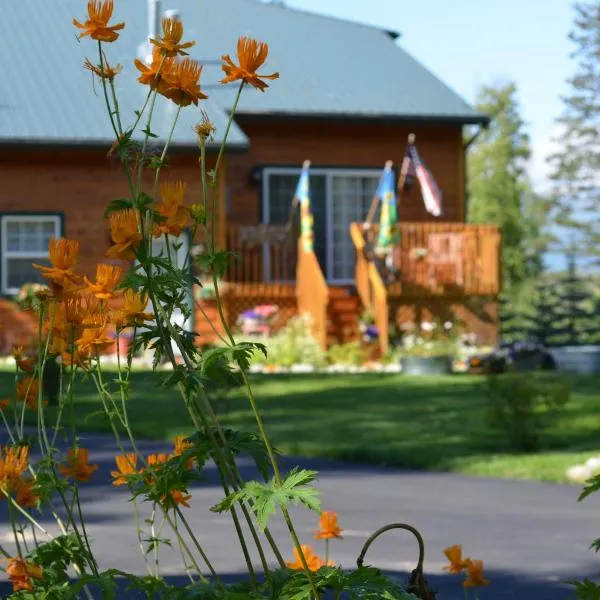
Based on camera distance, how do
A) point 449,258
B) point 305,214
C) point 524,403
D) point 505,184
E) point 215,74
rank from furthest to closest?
point 505,184
point 215,74
point 305,214
point 449,258
point 524,403

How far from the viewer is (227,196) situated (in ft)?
81.0

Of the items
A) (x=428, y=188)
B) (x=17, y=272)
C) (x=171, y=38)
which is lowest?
(x=171, y=38)

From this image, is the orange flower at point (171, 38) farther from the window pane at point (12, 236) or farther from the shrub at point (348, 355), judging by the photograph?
the window pane at point (12, 236)

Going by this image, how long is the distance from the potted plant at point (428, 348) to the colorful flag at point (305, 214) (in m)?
2.36

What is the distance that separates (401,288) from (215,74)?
585 centimetres

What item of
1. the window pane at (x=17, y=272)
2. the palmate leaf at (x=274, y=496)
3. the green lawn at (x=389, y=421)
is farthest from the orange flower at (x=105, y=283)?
the window pane at (x=17, y=272)

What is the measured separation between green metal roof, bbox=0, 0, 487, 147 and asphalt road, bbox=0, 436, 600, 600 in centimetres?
1296

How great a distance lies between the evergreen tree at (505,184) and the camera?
5112 centimetres

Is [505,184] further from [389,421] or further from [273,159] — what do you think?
[389,421]

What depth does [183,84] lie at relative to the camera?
352cm

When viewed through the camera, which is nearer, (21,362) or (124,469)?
(124,469)

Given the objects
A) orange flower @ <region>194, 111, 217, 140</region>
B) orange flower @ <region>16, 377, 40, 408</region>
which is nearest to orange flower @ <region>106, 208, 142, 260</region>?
orange flower @ <region>194, 111, 217, 140</region>

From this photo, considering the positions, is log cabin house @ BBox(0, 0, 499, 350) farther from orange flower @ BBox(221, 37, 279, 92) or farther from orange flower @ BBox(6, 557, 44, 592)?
orange flower @ BBox(221, 37, 279, 92)

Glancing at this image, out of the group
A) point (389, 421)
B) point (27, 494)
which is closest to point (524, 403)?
point (389, 421)
